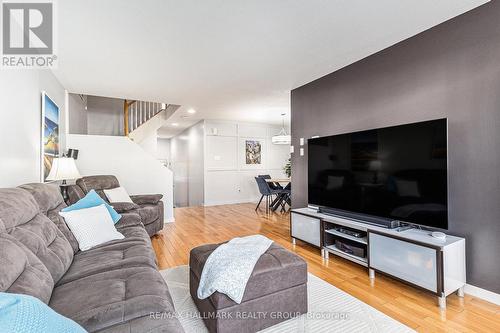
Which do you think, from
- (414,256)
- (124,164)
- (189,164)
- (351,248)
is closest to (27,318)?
(414,256)

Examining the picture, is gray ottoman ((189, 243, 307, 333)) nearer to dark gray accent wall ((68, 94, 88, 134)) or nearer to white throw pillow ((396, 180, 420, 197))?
white throw pillow ((396, 180, 420, 197))

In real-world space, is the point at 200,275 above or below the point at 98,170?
below

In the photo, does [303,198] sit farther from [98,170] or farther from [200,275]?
[98,170]

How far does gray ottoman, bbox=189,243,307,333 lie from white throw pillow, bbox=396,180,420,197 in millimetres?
1238

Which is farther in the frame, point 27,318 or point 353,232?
point 353,232

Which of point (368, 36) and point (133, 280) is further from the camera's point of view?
point (368, 36)

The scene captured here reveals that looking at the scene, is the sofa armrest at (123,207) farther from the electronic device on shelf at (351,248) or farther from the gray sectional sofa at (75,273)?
the electronic device on shelf at (351,248)

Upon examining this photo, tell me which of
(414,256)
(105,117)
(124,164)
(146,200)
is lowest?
(414,256)

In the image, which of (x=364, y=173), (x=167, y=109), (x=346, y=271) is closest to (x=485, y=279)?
(x=346, y=271)

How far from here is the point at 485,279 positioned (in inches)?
77.5

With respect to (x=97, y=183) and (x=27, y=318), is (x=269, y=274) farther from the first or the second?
(x=97, y=183)

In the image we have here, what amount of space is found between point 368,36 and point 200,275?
2639mm

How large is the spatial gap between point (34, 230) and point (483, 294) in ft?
10.8

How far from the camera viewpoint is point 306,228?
3.15 meters
